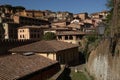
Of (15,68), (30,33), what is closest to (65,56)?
(15,68)

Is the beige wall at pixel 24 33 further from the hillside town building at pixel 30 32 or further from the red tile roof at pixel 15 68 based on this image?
the red tile roof at pixel 15 68

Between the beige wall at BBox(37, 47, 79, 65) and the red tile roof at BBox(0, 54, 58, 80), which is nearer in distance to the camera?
the red tile roof at BBox(0, 54, 58, 80)

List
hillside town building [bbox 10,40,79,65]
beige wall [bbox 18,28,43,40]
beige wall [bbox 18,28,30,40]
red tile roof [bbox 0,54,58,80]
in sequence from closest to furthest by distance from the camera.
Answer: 1. red tile roof [bbox 0,54,58,80]
2. hillside town building [bbox 10,40,79,65]
3. beige wall [bbox 18,28,30,40]
4. beige wall [bbox 18,28,43,40]

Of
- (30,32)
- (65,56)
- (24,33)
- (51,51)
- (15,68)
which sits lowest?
(24,33)

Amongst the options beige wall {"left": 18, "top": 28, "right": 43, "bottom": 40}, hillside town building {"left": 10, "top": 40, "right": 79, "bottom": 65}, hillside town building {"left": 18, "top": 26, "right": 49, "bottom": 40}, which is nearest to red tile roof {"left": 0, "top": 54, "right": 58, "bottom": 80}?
hillside town building {"left": 10, "top": 40, "right": 79, "bottom": 65}

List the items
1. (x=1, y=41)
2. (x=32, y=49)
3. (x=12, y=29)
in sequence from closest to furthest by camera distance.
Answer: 1. (x=32, y=49)
2. (x=1, y=41)
3. (x=12, y=29)

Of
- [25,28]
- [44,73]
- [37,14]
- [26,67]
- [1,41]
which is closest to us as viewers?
[26,67]

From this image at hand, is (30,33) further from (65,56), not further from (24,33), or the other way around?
(65,56)

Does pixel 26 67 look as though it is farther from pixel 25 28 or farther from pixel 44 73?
pixel 25 28

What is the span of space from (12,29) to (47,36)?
71.5 ft

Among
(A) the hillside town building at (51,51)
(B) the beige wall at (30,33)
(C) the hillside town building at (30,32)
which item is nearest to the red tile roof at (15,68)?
(A) the hillside town building at (51,51)

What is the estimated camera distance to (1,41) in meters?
35.9

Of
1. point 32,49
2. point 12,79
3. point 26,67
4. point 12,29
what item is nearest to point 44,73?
point 26,67

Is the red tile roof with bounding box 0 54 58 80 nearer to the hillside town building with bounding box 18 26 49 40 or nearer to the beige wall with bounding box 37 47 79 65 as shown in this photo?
the beige wall with bounding box 37 47 79 65
